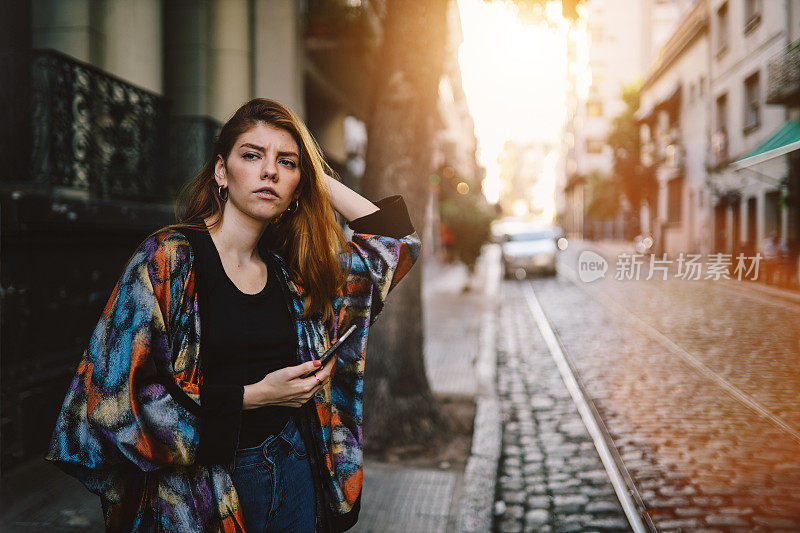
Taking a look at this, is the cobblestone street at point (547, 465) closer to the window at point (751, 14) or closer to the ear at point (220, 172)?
the ear at point (220, 172)

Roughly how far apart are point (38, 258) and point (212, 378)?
13.2ft

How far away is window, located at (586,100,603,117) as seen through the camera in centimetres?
1112

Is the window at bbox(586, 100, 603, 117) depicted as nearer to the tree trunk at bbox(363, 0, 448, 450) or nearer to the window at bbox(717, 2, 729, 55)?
the window at bbox(717, 2, 729, 55)

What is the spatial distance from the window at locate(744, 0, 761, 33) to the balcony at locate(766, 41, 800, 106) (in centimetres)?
43

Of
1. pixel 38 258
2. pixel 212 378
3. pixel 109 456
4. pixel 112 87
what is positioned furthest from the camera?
pixel 112 87

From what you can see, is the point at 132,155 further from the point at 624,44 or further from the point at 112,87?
the point at 624,44

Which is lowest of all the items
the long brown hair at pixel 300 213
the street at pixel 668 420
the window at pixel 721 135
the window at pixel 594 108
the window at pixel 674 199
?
the street at pixel 668 420

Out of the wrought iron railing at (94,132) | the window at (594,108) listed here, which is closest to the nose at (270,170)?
the wrought iron railing at (94,132)

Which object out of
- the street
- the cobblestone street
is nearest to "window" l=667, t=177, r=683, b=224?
the street

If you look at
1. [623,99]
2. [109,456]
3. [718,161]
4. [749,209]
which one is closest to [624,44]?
[623,99]

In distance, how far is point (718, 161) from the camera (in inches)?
328

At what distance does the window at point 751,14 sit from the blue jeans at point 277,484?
19.7 ft

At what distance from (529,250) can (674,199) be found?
14.4m

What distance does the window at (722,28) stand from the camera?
790 centimetres
